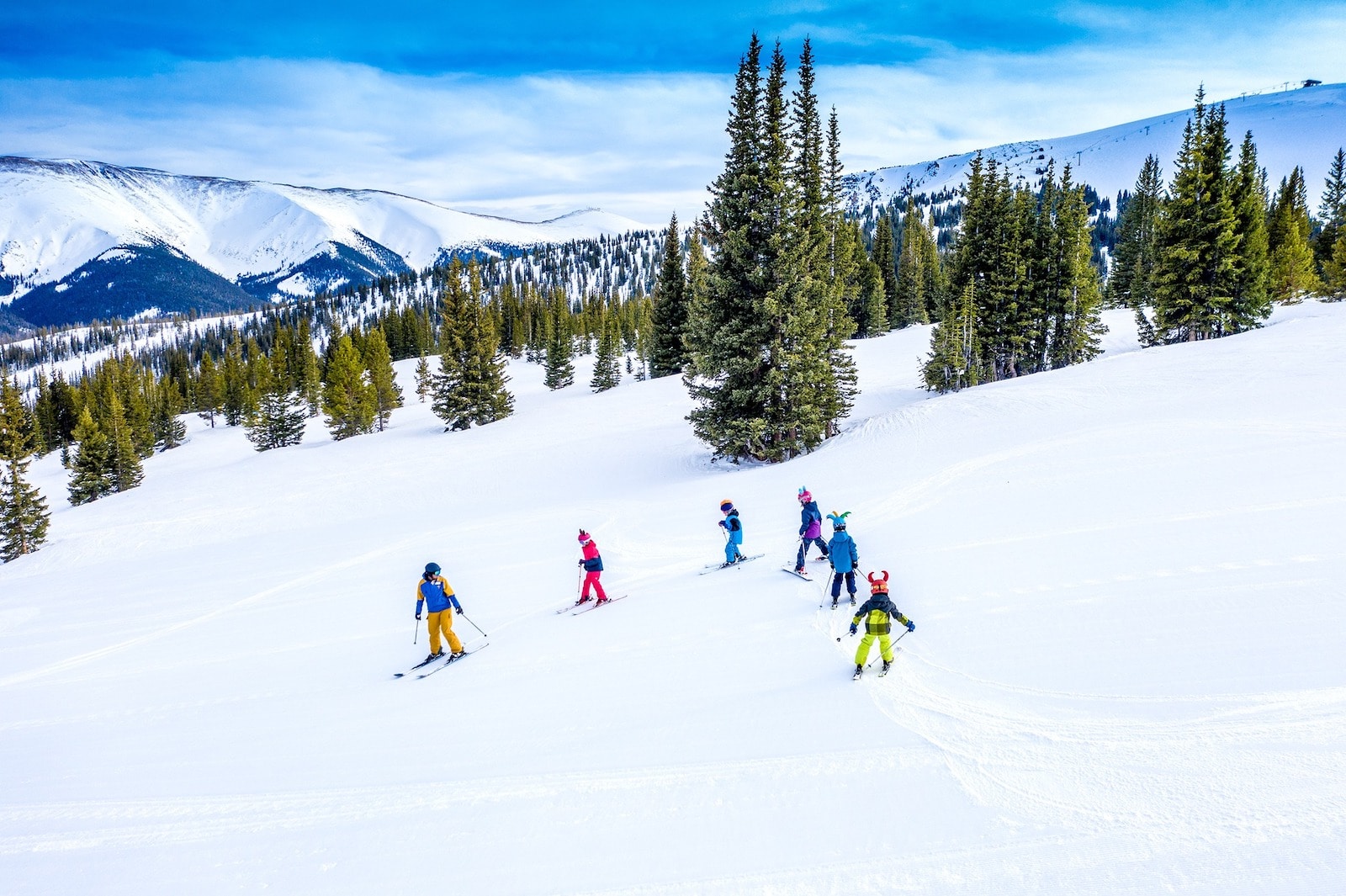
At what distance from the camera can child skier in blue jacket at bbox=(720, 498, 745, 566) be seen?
509 inches

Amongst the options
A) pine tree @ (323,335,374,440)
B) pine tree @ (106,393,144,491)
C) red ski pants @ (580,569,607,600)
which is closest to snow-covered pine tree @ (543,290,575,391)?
pine tree @ (323,335,374,440)

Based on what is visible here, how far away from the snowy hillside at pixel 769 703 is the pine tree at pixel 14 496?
823 inches

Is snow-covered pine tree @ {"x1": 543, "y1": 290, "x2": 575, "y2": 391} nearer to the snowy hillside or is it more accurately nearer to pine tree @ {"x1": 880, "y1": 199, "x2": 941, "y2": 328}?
pine tree @ {"x1": 880, "y1": 199, "x2": 941, "y2": 328}

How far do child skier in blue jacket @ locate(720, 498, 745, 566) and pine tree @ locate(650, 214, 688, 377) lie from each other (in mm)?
30313

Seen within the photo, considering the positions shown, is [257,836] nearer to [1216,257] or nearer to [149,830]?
[149,830]

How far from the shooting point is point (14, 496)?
34656 mm

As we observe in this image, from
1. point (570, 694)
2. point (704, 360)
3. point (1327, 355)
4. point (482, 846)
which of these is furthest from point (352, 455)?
point (1327, 355)

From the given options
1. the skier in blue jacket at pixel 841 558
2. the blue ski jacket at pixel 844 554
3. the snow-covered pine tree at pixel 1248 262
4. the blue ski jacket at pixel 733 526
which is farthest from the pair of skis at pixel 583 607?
the snow-covered pine tree at pixel 1248 262

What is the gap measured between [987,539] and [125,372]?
341 feet

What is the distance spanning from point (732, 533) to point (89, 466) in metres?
60.6

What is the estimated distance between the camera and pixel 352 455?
35.7 metres

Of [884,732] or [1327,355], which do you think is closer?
[884,732]

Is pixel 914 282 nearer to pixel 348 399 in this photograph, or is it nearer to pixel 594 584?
pixel 348 399

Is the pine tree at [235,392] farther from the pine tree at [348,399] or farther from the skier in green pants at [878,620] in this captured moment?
the skier in green pants at [878,620]
